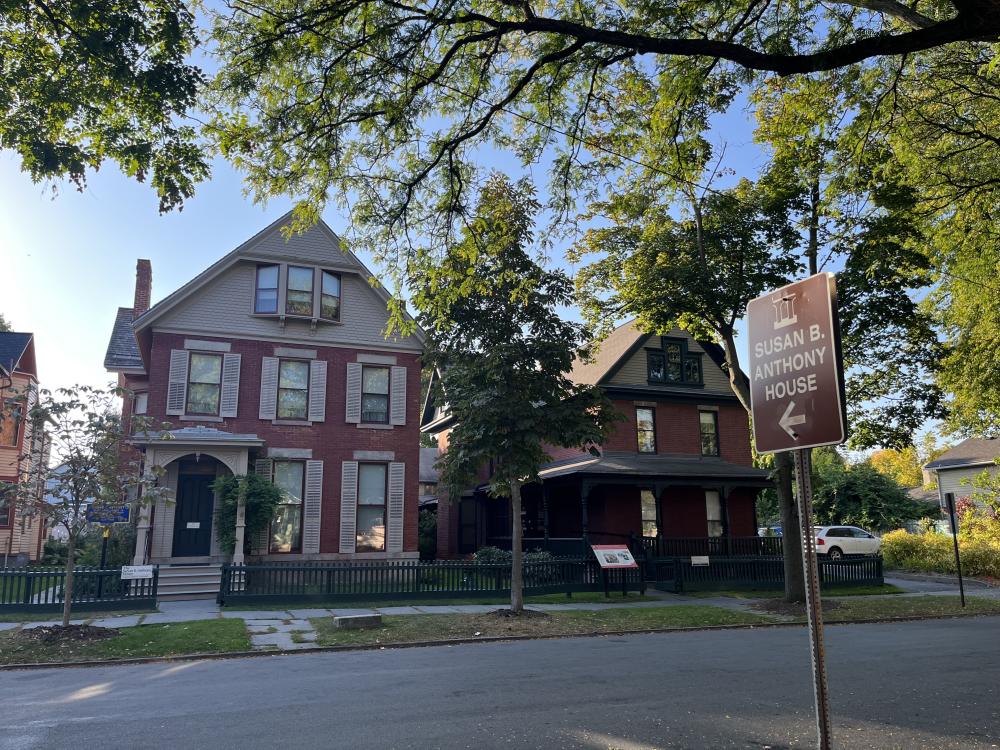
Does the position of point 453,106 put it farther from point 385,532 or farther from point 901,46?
point 385,532

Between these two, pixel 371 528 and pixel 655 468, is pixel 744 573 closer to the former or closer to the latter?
pixel 655 468

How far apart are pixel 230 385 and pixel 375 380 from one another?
4596mm

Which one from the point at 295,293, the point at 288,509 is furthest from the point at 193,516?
the point at 295,293

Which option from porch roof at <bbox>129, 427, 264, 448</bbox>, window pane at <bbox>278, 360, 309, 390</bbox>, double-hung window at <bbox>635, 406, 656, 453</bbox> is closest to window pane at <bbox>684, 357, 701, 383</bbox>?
double-hung window at <bbox>635, 406, 656, 453</bbox>

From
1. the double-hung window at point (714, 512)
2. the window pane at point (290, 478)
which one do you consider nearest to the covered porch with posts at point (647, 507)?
the double-hung window at point (714, 512)

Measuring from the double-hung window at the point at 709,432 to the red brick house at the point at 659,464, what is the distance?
0.04 metres

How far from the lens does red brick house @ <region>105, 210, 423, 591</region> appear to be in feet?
69.7

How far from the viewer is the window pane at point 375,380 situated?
24.1 metres

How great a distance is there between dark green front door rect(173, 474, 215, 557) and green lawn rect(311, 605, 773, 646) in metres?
8.03

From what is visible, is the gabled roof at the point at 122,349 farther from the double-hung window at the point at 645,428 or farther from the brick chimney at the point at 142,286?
the double-hung window at the point at 645,428

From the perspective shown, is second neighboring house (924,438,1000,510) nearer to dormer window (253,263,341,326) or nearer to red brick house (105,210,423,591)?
red brick house (105,210,423,591)

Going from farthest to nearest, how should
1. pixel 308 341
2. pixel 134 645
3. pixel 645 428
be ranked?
Answer: 1. pixel 645 428
2. pixel 308 341
3. pixel 134 645

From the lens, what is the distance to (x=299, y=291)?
2348 cm

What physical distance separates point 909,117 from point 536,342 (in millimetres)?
7850
